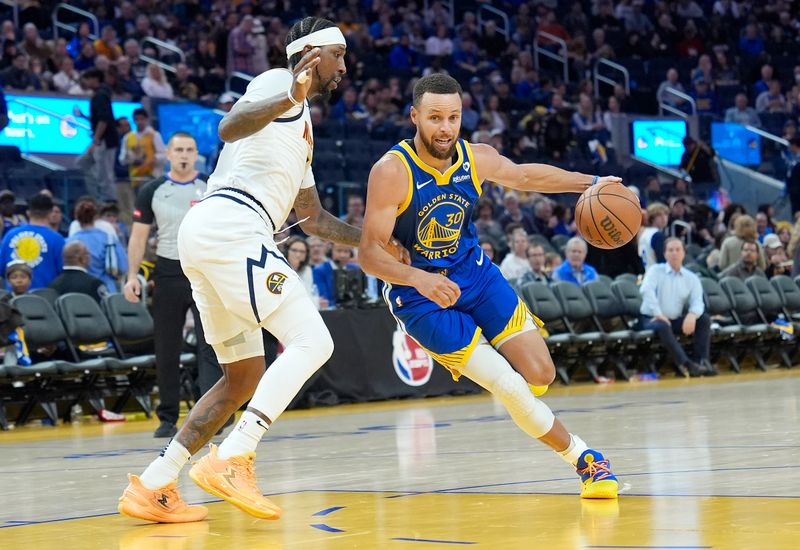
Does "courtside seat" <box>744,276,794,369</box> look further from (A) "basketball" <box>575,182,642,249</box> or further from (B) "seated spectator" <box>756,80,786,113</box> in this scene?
(A) "basketball" <box>575,182,642,249</box>

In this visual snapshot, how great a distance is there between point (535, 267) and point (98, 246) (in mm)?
5090

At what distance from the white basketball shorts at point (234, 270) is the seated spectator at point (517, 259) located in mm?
10628

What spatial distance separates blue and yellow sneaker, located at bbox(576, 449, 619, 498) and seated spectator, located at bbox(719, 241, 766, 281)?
1276cm

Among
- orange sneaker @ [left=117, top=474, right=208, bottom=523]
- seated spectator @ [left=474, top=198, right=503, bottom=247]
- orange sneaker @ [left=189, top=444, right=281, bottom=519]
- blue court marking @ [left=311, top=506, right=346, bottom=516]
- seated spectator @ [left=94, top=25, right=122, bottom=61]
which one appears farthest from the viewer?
seated spectator @ [left=94, top=25, right=122, bottom=61]

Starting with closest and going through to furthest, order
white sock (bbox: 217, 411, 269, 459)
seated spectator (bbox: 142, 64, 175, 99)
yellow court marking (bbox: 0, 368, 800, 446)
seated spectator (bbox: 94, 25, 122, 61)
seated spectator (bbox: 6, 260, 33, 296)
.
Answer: white sock (bbox: 217, 411, 269, 459) → yellow court marking (bbox: 0, 368, 800, 446) → seated spectator (bbox: 6, 260, 33, 296) → seated spectator (bbox: 142, 64, 175, 99) → seated spectator (bbox: 94, 25, 122, 61)

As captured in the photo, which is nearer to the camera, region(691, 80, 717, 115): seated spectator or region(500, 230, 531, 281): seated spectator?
region(500, 230, 531, 281): seated spectator

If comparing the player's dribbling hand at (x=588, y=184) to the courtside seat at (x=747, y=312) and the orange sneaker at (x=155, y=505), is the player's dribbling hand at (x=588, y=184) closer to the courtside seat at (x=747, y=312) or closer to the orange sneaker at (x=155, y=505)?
the orange sneaker at (x=155, y=505)

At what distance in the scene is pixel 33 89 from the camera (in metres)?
18.1

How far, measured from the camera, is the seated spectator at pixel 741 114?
26.8 metres

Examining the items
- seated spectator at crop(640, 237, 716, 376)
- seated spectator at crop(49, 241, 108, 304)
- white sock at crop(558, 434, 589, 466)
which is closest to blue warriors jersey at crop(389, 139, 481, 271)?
white sock at crop(558, 434, 589, 466)

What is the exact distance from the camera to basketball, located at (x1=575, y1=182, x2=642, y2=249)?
20.1 ft

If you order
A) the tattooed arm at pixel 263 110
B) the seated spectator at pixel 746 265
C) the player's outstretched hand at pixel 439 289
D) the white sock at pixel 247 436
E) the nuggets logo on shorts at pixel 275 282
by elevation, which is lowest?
the seated spectator at pixel 746 265

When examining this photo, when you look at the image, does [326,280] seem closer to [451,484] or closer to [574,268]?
[574,268]

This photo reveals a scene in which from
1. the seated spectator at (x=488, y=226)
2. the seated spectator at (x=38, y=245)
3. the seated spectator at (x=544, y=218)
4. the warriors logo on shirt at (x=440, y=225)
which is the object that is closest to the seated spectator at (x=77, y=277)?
the seated spectator at (x=38, y=245)
